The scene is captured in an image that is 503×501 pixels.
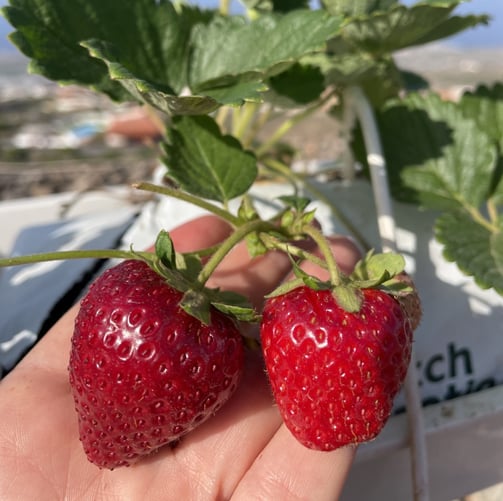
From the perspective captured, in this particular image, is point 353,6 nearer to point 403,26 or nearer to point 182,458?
point 403,26

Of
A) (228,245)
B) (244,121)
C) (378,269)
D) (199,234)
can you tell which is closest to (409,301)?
(378,269)

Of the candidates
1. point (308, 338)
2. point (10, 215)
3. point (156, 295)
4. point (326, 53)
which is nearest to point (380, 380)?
point (308, 338)

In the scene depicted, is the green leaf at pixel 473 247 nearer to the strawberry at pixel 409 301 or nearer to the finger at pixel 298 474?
the strawberry at pixel 409 301

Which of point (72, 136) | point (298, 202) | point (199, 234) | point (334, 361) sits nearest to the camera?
point (334, 361)

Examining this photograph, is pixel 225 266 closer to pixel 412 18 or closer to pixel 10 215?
pixel 412 18

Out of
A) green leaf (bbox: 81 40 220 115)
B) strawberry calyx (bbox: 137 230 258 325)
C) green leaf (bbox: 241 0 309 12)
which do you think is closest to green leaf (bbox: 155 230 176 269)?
strawberry calyx (bbox: 137 230 258 325)

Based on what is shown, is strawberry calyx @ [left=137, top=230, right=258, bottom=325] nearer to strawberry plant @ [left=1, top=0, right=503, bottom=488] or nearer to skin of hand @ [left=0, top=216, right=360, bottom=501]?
strawberry plant @ [left=1, top=0, right=503, bottom=488]
